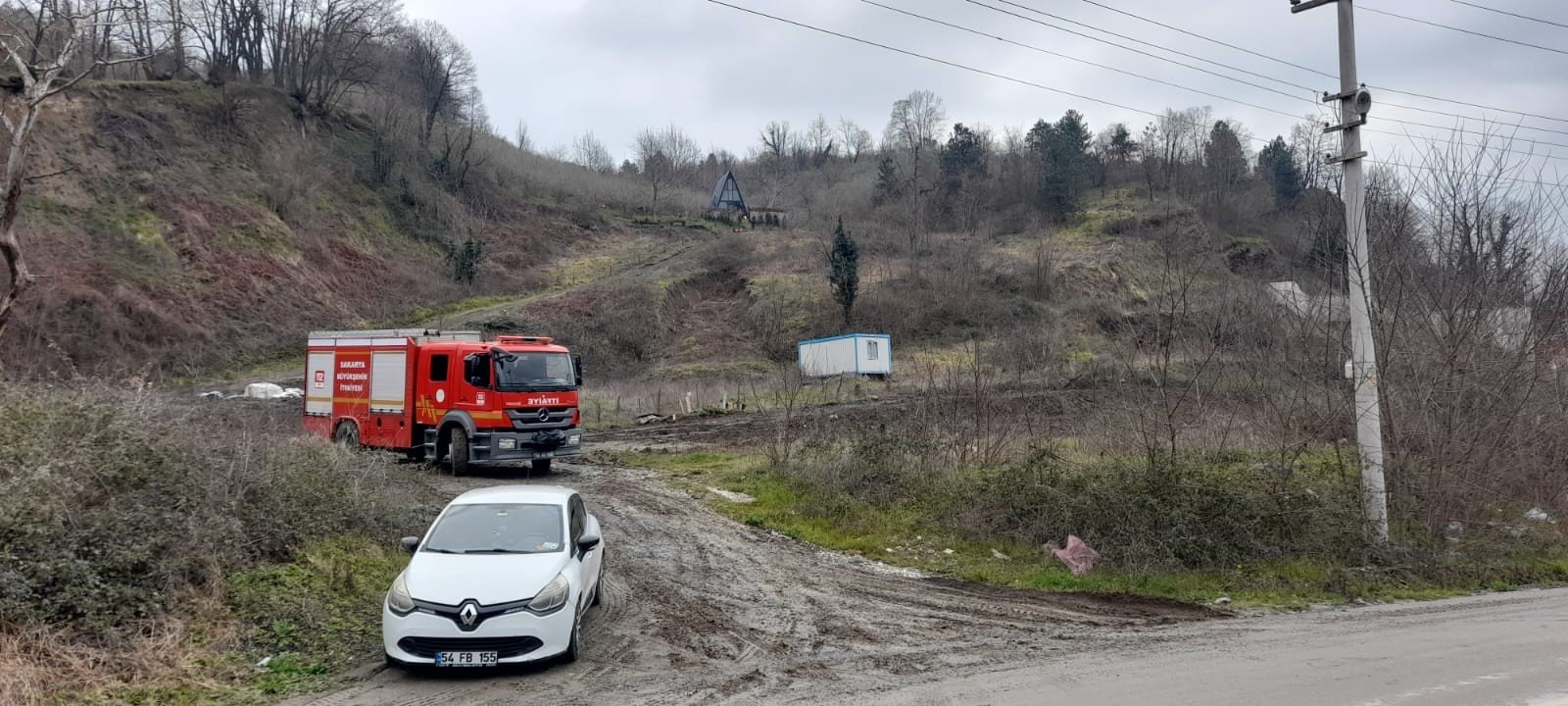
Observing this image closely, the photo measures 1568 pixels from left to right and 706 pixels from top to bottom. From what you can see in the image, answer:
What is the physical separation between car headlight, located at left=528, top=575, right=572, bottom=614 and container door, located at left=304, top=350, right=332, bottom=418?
1648 centimetres

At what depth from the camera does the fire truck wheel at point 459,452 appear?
19469 millimetres

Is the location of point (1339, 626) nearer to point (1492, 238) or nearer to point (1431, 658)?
point (1431, 658)

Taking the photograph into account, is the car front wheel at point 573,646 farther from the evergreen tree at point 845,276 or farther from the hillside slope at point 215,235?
the evergreen tree at point 845,276

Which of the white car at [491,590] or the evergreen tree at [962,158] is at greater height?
the evergreen tree at [962,158]

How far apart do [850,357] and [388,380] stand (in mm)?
26857

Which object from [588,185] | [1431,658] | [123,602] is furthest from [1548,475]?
[588,185]

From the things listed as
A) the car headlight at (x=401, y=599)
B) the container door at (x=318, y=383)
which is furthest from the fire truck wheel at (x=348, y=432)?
the car headlight at (x=401, y=599)

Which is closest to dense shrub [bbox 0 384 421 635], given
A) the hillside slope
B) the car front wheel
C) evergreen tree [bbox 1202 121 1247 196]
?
the car front wheel

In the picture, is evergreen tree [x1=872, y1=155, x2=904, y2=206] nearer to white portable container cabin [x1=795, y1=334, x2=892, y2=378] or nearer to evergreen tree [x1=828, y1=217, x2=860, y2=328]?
evergreen tree [x1=828, y1=217, x2=860, y2=328]

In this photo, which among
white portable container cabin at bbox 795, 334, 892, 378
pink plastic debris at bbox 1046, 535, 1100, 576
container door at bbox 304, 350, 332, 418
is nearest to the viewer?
pink plastic debris at bbox 1046, 535, 1100, 576

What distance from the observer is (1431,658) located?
7.78 meters

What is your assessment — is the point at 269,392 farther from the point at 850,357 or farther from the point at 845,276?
the point at 845,276

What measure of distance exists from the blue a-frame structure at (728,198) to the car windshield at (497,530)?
84.7 m

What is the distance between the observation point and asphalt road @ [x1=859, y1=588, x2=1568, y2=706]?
679 centimetres
